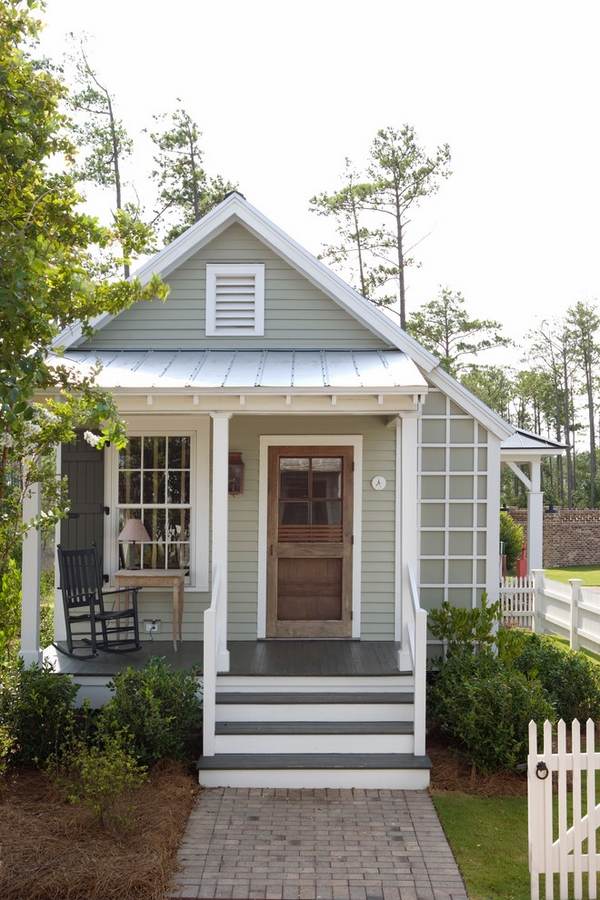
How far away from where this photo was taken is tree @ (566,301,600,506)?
36781mm

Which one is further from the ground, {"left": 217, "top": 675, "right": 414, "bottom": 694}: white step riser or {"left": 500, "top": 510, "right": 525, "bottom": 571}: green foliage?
{"left": 500, "top": 510, "right": 525, "bottom": 571}: green foliage

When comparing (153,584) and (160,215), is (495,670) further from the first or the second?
(160,215)

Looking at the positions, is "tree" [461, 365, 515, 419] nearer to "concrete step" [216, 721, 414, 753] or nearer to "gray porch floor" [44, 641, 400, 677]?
"gray porch floor" [44, 641, 400, 677]

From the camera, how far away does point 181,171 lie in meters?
22.7

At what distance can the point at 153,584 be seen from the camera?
8.45m

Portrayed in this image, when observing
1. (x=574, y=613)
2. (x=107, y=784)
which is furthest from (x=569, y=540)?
(x=107, y=784)

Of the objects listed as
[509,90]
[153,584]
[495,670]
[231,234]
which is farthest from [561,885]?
[509,90]

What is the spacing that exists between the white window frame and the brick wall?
2071 centimetres

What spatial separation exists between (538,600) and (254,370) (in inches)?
306

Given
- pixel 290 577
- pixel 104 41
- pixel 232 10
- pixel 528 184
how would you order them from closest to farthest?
pixel 232 10 → pixel 290 577 → pixel 528 184 → pixel 104 41

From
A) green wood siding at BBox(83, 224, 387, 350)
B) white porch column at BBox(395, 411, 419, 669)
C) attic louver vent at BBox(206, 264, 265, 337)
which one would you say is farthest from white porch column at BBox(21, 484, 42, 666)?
white porch column at BBox(395, 411, 419, 669)

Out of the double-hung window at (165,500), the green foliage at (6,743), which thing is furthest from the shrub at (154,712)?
the double-hung window at (165,500)

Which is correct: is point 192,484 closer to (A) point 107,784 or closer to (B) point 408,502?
(B) point 408,502

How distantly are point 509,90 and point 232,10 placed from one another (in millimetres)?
4888
